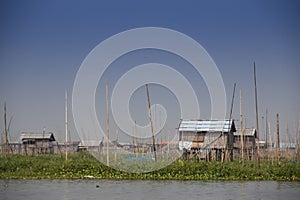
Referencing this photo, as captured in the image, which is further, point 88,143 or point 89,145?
point 88,143

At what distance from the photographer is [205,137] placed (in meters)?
28.3

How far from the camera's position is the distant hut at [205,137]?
27.9 m

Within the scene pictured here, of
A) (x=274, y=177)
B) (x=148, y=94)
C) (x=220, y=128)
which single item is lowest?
Result: (x=274, y=177)

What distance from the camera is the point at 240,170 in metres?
19.3

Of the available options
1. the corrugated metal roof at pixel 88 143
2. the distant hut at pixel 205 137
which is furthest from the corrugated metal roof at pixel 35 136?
the distant hut at pixel 205 137

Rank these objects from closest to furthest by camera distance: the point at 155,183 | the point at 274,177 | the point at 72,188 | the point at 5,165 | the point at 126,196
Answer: the point at 126,196
the point at 72,188
the point at 155,183
the point at 274,177
the point at 5,165

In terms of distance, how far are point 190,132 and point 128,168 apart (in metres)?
8.36

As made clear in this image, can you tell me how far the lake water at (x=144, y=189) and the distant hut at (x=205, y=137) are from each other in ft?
34.2

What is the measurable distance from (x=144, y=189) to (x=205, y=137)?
13.8m

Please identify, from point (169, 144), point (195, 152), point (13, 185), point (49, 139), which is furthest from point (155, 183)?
point (49, 139)

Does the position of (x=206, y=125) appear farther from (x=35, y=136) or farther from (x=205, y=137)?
(x=35, y=136)

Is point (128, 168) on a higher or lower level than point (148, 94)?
lower

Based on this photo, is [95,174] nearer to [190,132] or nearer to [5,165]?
[5,165]

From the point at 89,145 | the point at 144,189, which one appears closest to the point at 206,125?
the point at 144,189
